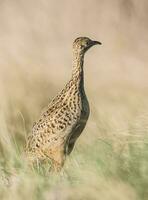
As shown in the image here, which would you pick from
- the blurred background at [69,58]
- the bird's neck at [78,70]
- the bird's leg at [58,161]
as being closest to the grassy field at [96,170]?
the bird's leg at [58,161]

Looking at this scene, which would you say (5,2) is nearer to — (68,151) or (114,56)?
(114,56)

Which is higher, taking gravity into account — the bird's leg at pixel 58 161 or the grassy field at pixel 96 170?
the grassy field at pixel 96 170

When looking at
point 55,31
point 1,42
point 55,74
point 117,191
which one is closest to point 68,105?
point 117,191

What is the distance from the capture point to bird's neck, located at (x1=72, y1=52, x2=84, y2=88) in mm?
10984

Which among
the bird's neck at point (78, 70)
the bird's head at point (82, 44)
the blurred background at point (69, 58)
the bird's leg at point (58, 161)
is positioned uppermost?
the bird's head at point (82, 44)

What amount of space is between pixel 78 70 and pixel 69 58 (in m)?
5.77

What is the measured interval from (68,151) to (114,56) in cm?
726

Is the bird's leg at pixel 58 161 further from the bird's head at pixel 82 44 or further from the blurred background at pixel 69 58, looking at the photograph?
the bird's head at pixel 82 44

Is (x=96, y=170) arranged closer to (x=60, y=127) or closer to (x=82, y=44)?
(x=60, y=127)

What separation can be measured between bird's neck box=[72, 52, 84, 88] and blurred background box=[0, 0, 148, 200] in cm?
29

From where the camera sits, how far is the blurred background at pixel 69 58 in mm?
12859

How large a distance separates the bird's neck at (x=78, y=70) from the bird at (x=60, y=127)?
14 centimetres

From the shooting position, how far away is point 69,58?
17.0 m

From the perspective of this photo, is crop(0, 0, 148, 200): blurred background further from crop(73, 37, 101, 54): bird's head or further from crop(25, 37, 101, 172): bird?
crop(73, 37, 101, 54): bird's head
